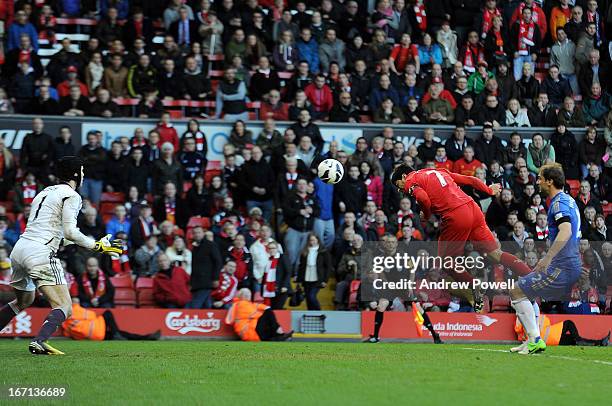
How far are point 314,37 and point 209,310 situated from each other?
836cm

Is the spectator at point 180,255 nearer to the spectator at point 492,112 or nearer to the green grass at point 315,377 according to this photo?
the green grass at point 315,377

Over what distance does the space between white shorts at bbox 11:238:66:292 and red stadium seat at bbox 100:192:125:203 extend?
31.3 ft

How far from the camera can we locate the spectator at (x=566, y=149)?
76.4 ft

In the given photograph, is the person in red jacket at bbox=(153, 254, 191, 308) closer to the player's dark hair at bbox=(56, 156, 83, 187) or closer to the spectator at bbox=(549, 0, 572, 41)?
the player's dark hair at bbox=(56, 156, 83, 187)

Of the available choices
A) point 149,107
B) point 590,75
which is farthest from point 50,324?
point 590,75

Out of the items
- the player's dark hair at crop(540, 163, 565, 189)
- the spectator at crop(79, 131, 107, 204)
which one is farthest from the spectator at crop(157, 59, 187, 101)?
the player's dark hair at crop(540, 163, 565, 189)

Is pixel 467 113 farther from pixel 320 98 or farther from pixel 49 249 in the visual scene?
pixel 49 249

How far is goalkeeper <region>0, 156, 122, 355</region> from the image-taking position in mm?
11734


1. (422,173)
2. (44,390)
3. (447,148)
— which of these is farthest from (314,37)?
(44,390)

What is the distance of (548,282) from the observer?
1179 cm

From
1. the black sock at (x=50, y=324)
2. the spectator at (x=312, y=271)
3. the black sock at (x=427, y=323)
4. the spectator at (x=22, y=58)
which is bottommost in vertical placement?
the black sock at (x=427, y=323)

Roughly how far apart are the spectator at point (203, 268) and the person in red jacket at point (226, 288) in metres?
→ 0.12

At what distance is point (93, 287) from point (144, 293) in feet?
3.67

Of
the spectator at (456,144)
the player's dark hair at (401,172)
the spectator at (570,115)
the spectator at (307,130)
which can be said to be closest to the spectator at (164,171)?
the spectator at (307,130)
